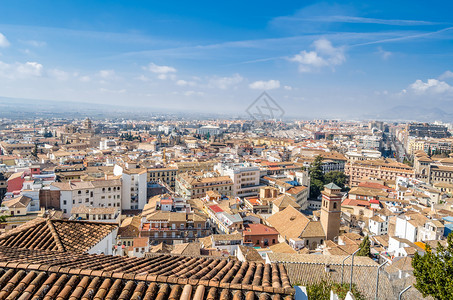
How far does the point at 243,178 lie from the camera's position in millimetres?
29250

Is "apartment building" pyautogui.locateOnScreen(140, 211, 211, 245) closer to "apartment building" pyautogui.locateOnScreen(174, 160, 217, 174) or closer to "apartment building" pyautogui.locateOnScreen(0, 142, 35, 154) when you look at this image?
"apartment building" pyautogui.locateOnScreen(174, 160, 217, 174)

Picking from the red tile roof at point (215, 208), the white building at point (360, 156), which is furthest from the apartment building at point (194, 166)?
the white building at point (360, 156)

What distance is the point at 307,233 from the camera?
17375 mm

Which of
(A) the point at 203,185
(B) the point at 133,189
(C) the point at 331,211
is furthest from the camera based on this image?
(A) the point at 203,185

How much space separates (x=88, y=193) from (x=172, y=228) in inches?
280

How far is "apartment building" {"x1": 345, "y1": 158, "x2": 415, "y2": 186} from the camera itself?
38556mm

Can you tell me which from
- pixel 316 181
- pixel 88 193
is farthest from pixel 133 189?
pixel 316 181

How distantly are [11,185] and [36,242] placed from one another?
69.1 ft

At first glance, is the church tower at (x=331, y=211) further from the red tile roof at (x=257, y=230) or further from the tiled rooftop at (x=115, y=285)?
the tiled rooftop at (x=115, y=285)

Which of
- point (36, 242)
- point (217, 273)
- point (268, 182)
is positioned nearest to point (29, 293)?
point (217, 273)

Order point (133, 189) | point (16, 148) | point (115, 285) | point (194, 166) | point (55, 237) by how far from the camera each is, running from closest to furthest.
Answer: point (115, 285)
point (55, 237)
point (133, 189)
point (194, 166)
point (16, 148)

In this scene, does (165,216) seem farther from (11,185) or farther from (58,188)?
(11,185)

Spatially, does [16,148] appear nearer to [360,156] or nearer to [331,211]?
[331,211]

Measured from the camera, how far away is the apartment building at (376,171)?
3856 centimetres
